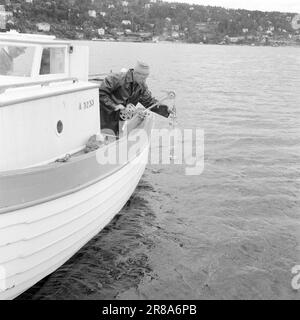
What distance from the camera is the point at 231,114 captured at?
21.3 m

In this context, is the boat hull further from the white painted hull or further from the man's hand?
the man's hand

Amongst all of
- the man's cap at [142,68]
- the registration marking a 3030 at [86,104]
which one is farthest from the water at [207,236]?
the man's cap at [142,68]

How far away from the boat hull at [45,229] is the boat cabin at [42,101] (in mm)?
514

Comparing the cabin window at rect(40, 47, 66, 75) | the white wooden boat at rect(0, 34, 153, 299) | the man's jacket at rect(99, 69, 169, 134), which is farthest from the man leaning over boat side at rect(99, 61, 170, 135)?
the cabin window at rect(40, 47, 66, 75)

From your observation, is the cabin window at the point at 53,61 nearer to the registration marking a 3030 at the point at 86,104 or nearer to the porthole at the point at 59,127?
the registration marking a 3030 at the point at 86,104

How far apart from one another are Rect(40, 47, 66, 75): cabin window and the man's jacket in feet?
4.35

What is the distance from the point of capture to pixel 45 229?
596 cm

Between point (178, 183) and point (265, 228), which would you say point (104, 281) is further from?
point (178, 183)

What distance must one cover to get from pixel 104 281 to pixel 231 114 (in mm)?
15220

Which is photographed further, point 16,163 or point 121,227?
point 121,227

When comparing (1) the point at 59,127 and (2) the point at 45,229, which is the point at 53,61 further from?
(2) the point at 45,229

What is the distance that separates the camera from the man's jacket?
8.99 meters

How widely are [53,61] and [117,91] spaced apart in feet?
6.14
